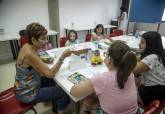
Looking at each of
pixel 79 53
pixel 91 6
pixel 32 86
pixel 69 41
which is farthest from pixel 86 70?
pixel 91 6

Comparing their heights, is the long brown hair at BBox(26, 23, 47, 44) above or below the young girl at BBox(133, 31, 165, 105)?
above

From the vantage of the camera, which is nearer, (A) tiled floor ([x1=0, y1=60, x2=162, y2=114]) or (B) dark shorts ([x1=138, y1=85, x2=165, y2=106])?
(B) dark shorts ([x1=138, y1=85, x2=165, y2=106])

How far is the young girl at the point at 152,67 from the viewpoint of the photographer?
55.5 inches

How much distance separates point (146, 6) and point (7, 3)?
367 centimetres

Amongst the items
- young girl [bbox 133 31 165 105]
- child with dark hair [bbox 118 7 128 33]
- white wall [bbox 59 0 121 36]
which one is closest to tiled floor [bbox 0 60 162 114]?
young girl [bbox 133 31 165 105]

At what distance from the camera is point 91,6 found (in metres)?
5.00

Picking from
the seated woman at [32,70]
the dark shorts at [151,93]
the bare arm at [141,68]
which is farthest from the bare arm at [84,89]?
the dark shorts at [151,93]

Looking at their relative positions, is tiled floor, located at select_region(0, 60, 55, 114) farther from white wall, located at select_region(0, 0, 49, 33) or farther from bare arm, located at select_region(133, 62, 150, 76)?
bare arm, located at select_region(133, 62, 150, 76)

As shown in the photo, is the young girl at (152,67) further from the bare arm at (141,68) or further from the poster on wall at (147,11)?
the poster on wall at (147,11)

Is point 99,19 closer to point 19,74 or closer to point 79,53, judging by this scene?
point 79,53

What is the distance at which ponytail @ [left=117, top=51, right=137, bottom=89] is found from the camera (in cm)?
94

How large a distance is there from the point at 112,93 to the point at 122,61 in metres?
0.22

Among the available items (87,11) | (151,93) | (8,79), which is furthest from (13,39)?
(151,93)

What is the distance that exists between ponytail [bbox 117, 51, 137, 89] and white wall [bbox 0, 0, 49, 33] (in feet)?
12.0
